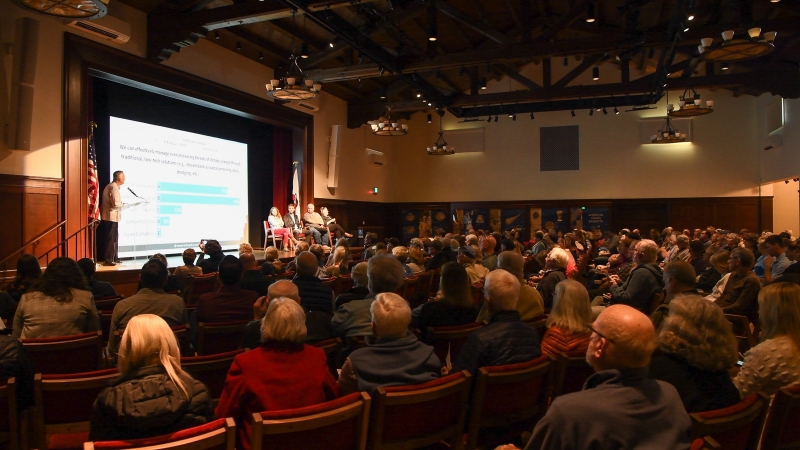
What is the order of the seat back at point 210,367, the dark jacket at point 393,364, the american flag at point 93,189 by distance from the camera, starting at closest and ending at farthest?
the dark jacket at point 393,364 → the seat back at point 210,367 → the american flag at point 93,189

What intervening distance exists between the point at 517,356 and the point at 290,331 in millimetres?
1103

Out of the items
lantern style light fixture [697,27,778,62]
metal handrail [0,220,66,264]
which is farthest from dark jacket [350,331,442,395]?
lantern style light fixture [697,27,778,62]

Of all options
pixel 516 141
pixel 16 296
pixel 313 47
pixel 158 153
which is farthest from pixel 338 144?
pixel 16 296

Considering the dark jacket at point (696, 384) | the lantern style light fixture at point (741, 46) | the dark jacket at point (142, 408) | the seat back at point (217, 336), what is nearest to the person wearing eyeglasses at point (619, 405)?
the dark jacket at point (696, 384)

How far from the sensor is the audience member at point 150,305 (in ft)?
10.9

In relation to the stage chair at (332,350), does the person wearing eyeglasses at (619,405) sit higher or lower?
higher

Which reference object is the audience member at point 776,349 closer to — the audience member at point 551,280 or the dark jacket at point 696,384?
the dark jacket at point 696,384

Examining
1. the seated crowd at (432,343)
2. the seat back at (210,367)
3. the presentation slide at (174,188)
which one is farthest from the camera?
the presentation slide at (174,188)

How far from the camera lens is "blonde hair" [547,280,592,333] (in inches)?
110

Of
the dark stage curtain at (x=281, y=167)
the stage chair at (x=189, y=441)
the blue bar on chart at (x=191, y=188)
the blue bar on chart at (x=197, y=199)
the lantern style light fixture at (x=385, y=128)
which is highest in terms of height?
the lantern style light fixture at (x=385, y=128)

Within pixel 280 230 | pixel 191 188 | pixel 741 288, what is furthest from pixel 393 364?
pixel 280 230

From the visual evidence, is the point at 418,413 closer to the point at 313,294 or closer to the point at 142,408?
the point at 142,408

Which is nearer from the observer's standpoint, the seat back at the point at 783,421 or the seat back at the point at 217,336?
the seat back at the point at 783,421

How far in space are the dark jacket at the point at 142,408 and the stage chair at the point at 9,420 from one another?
564 mm
